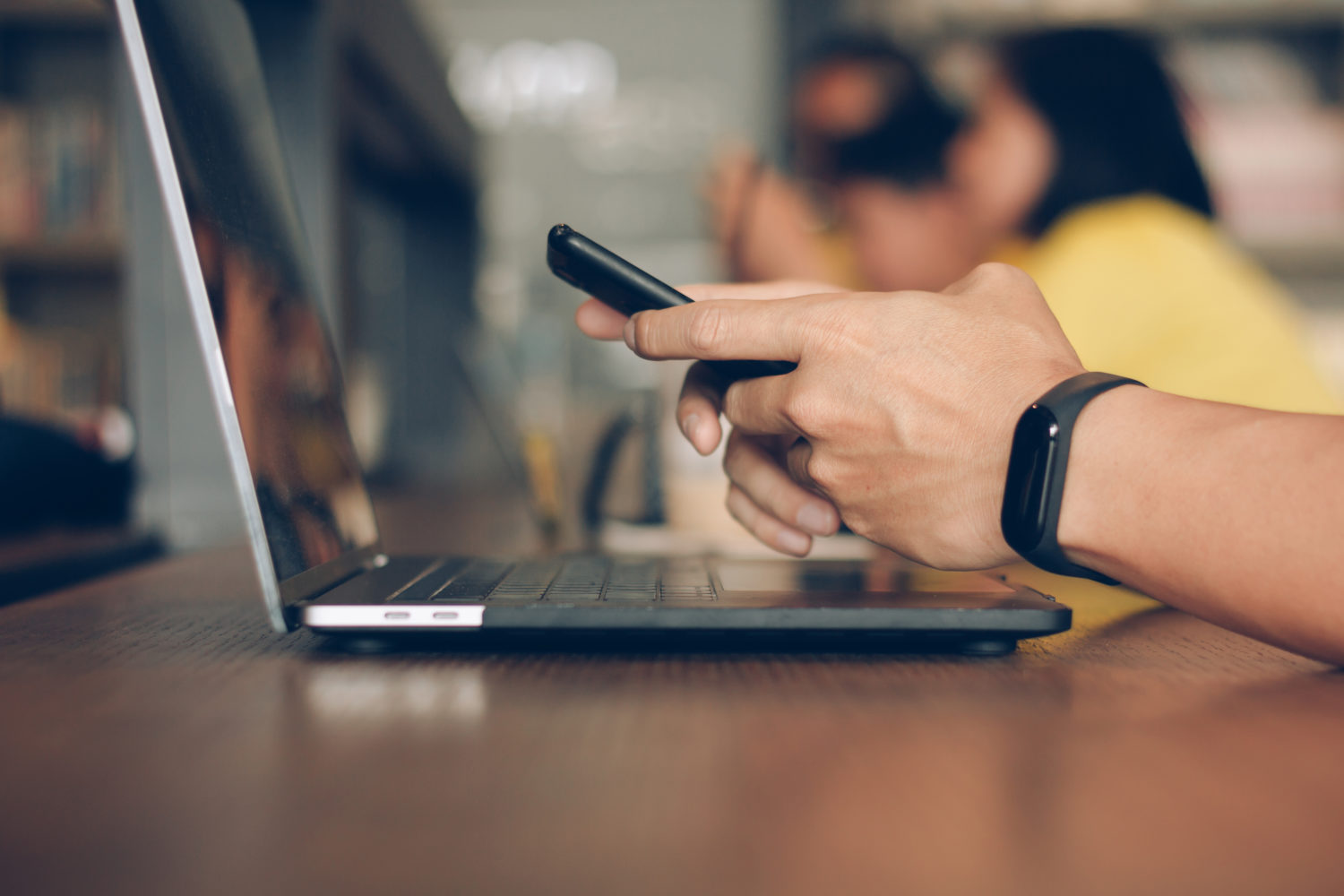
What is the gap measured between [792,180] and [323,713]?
7.42 feet

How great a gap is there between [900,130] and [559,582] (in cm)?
144

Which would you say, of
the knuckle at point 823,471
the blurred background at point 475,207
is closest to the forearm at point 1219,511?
the knuckle at point 823,471

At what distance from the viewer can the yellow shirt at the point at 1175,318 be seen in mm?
1090

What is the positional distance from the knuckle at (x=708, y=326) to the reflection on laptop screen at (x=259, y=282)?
0.65 ft

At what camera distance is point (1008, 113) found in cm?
127

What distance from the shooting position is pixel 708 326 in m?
0.41

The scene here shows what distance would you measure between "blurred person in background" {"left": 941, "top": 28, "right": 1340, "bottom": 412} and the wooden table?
0.81 meters

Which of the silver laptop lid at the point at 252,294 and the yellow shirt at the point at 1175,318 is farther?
the yellow shirt at the point at 1175,318

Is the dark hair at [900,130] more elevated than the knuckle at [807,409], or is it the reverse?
the dark hair at [900,130]

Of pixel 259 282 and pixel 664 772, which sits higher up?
pixel 259 282

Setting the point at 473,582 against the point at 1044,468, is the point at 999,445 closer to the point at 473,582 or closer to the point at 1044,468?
the point at 1044,468

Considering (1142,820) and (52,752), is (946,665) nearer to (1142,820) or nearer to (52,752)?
(1142,820)

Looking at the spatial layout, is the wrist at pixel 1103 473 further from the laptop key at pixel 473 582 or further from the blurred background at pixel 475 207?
the blurred background at pixel 475 207

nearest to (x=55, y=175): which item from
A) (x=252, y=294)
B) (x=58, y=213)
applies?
(x=58, y=213)
